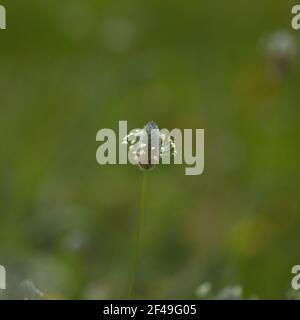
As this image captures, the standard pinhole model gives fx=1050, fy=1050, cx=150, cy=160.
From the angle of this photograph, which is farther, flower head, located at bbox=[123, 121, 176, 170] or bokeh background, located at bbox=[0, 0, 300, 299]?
bokeh background, located at bbox=[0, 0, 300, 299]

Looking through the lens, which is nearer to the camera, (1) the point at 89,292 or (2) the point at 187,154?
(1) the point at 89,292

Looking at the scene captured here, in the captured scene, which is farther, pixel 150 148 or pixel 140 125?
pixel 140 125

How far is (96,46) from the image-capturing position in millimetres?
4676

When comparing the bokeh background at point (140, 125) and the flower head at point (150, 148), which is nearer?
the flower head at point (150, 148)

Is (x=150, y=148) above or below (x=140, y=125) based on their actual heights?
below

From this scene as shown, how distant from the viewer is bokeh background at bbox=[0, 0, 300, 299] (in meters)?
2.80

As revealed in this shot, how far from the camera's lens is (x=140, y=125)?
379 cm

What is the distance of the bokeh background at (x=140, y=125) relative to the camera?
9.19 feet

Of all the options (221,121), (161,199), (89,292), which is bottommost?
(89,292)

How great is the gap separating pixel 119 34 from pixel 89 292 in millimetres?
2289

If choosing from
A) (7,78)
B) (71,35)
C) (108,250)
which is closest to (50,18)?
(71,35)
